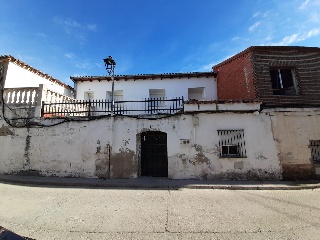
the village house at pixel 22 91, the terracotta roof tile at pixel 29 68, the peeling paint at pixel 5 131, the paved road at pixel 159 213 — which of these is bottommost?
the paved road at pixel 159 213

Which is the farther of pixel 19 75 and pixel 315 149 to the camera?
pixel 19 75

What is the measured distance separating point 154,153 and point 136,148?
1.03 meters

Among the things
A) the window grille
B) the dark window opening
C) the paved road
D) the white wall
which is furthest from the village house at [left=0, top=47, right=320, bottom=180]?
the white wall

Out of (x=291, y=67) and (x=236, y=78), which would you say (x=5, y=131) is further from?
(x=291, y=67)

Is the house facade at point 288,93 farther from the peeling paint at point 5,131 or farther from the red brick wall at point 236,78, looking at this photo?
the peeling paint at point 5,131

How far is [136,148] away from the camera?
9.00 m

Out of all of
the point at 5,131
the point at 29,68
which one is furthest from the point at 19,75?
the point at 5,131

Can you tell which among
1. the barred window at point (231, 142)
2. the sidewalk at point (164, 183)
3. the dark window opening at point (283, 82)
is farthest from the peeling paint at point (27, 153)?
the dark window opening at point (283, 82)

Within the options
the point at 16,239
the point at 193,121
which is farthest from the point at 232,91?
the point at 16,239

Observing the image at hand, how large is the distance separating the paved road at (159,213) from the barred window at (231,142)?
205cm

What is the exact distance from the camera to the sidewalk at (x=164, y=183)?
7.61 meters

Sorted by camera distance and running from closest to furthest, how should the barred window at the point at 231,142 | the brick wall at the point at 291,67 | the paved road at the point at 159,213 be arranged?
the paved road at the point at 159,213
the barred window at the point at 231,142
the brick wall at the point at 291,67

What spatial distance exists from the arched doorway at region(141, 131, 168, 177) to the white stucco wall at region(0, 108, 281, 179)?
0.51m

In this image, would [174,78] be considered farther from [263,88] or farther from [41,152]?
[41,152]
